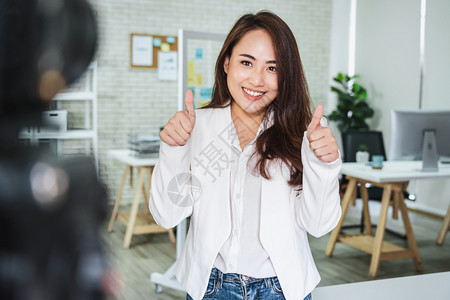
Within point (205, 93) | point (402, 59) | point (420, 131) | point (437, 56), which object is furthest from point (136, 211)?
point (402, 59)

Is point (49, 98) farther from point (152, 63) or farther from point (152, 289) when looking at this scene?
point (152, 63)

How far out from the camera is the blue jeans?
1138mm

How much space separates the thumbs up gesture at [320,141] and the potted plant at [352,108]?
18.2 ft

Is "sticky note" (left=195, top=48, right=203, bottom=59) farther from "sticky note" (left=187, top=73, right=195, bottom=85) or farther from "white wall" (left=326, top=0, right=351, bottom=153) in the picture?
"white wall" (left=326, top=0, right=351, bottom=153)

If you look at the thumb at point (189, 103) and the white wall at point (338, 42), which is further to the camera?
the white wall at point (338, 42)

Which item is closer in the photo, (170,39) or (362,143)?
(362,143)

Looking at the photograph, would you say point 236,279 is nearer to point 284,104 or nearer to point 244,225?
point 244,225

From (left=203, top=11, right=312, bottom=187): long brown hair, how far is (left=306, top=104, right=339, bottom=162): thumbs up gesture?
0.22 m

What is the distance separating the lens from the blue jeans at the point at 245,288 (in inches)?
44.8

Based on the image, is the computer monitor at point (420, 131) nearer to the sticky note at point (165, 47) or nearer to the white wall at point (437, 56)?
the white wall at point (437, 56)

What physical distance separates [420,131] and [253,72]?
291 centimetres

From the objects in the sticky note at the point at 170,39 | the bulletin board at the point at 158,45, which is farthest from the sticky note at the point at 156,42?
the sticky note at the point at 170,39

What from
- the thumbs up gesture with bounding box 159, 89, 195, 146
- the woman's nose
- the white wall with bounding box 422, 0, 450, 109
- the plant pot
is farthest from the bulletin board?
the thumbs up gesture with bounding box 159, 89, 195, 146

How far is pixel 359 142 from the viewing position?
4.60 m
